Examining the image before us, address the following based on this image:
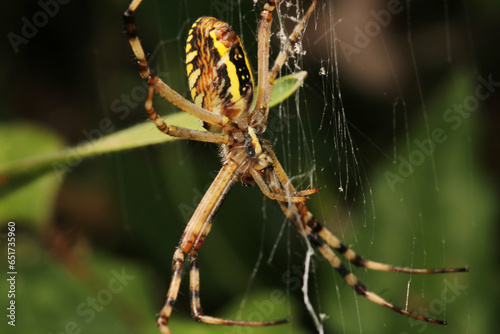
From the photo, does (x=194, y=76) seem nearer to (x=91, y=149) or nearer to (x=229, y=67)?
(x=229, y=67)

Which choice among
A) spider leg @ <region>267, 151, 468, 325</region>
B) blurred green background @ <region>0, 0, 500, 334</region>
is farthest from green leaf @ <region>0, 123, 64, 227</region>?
spider leg @ <region>267, 151, 468, 325</region>

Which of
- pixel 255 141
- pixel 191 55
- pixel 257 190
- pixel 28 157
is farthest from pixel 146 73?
pixel 257 190

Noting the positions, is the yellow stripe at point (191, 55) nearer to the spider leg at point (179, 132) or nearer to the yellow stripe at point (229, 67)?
the yellow stripe at point (229, 67)

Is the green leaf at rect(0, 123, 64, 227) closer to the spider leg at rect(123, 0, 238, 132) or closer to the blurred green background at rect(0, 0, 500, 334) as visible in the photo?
the blurred green background at rect(0, 0, 500, 334)

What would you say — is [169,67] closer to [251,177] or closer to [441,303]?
[251,177]

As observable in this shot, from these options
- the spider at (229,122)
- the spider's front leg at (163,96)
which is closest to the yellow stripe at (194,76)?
the spider at (229,122)

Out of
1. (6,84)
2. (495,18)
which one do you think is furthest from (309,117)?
(6,84)
